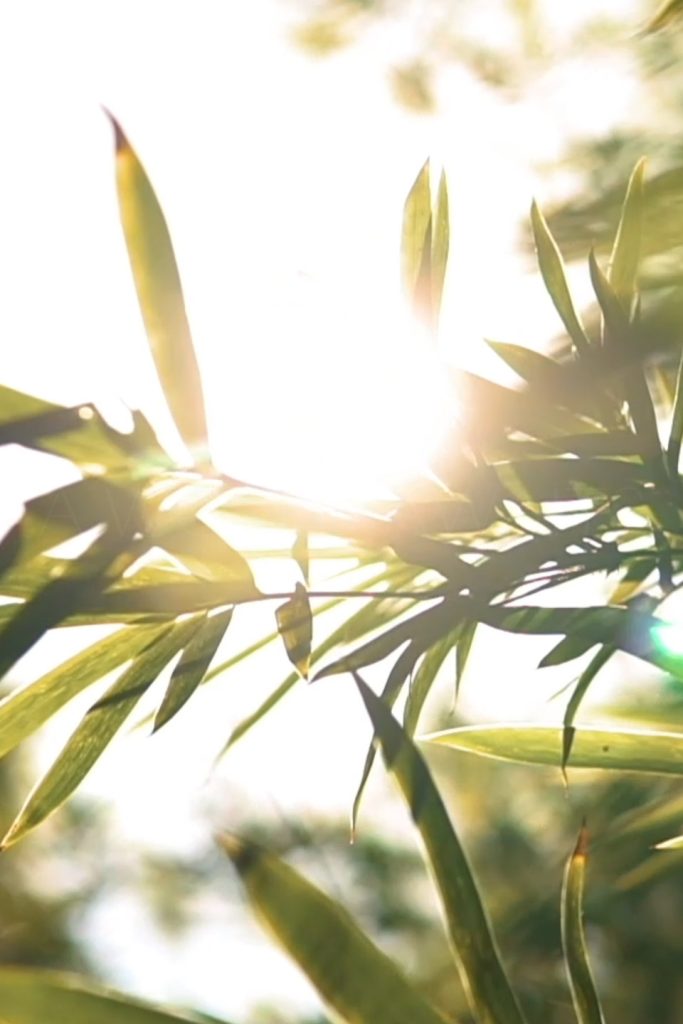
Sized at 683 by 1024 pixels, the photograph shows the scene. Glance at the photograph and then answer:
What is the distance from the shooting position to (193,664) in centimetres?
63

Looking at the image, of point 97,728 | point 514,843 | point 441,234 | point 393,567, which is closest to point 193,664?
point 97,728

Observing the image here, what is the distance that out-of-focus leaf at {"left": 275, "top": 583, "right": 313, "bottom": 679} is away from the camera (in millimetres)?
563

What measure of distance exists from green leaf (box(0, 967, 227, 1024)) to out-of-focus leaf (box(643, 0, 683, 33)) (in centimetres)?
73

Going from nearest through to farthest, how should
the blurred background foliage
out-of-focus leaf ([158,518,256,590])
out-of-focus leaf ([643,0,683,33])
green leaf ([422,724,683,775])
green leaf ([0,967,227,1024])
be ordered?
green leaf ([0,967,227,1024]), out-of-focus leaf ([158,518,256,590]), green leaf ([422,724,683,775]), out-of-focus leaf ([643,0,683,33]), the blurred background foliage

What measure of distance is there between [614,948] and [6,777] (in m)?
1.48

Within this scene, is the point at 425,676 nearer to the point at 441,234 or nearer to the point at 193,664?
the point at 193,664

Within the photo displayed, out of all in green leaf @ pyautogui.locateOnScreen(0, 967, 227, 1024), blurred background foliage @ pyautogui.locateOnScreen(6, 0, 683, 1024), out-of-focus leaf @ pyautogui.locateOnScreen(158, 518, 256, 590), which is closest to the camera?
green leaf @ pyautogui.locateOnScreen(0, 967, 227, 1024)

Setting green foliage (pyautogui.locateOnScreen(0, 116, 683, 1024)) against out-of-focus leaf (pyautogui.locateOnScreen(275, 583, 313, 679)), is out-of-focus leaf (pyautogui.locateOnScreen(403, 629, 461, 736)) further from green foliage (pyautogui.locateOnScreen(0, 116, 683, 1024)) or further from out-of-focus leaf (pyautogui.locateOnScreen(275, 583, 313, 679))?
out-of-focus leaf (pyautogui.locateOnScreen(275, 583, 313, 679))

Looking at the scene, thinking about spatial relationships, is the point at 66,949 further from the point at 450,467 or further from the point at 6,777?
the point at 450,467

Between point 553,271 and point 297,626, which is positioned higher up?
point 553,271

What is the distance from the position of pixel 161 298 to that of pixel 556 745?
0.32 meters

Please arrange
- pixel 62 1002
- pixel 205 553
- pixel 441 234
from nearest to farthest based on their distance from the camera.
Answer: pixel 62 1002, pixel 205 553, pixel 441 234

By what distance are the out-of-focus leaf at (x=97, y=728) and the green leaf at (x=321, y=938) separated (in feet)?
0.48

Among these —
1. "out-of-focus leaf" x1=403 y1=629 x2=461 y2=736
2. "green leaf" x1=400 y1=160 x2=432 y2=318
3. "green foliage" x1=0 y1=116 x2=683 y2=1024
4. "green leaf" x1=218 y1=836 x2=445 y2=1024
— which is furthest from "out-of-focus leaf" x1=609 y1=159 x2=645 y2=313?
"green leaf" x1=218 y1=836 x2=445 y2=1024
